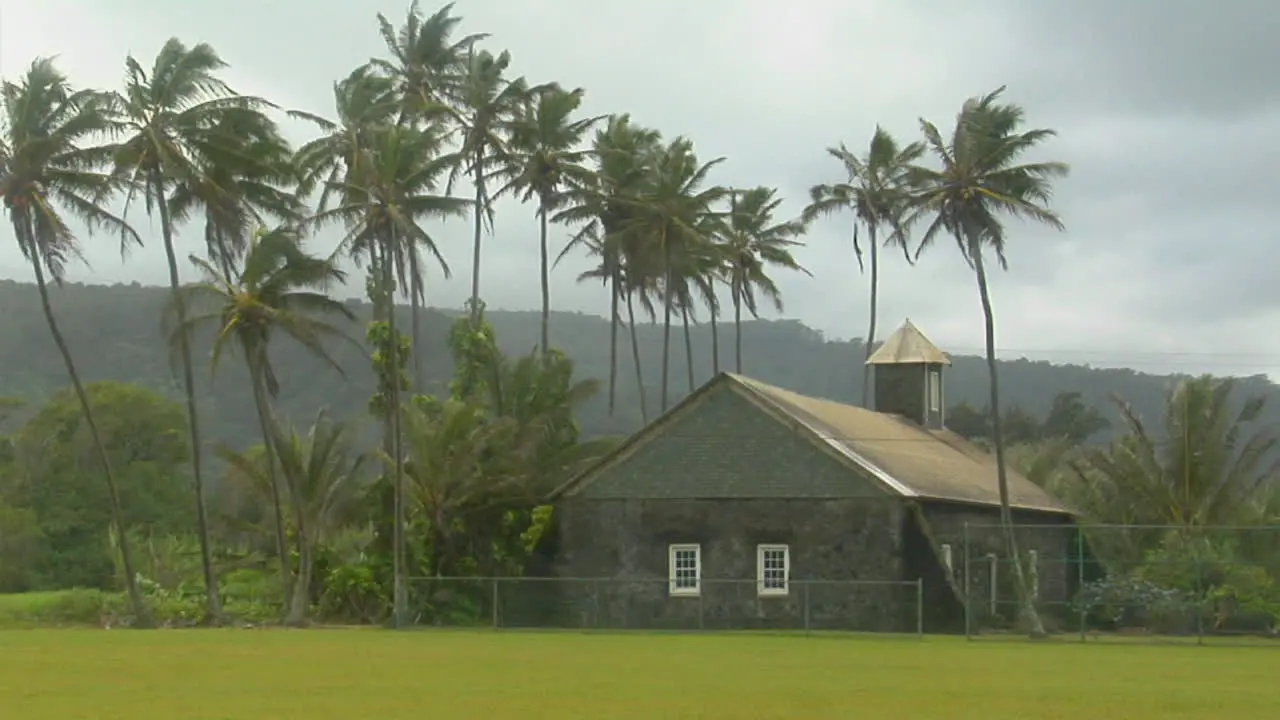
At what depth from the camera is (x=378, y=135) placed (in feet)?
180

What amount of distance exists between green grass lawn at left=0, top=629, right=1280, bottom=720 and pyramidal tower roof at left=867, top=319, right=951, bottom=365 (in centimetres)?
1914

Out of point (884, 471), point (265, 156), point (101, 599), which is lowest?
point (101, 599)

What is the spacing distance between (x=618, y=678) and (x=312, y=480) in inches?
1010

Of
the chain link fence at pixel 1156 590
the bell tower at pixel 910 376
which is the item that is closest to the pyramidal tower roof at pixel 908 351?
the bell tower at pixel 910 376

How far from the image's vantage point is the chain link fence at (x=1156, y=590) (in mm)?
40344

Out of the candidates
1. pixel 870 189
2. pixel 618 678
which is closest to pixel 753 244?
pixel 870 189

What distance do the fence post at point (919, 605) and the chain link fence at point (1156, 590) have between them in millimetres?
997

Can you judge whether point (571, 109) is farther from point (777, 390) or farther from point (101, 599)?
point (101, 599)

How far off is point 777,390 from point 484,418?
8.01 m

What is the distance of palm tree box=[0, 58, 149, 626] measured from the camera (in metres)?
45.1

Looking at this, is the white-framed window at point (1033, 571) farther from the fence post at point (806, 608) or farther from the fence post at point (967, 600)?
the fence post at point (806, 608)

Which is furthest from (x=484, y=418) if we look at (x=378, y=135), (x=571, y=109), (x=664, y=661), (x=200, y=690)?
(x=200, y=690)

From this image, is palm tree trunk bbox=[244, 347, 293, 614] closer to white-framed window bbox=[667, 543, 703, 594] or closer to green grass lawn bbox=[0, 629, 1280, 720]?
green grass lawn bbox=[0, 629, 1280, 720]

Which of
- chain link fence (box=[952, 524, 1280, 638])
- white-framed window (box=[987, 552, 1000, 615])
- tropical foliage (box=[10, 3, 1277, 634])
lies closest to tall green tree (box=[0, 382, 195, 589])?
tropical foliage (box=[10, 3, 1277, 634])
